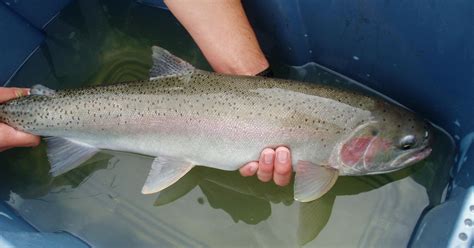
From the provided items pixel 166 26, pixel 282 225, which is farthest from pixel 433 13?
pixel 166 26

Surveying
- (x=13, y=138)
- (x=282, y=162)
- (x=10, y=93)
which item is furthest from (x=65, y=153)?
(x=282, y=162)

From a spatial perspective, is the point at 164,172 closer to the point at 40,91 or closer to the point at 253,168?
the point at 253,168

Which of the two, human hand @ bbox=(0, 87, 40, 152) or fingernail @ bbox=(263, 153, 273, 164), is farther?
human hand @ bbox=(0, 87, 40, 152)

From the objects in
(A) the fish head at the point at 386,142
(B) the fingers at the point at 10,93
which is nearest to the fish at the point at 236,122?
(A) the fish head at the point at 386,142

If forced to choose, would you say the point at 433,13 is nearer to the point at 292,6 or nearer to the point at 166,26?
the point at 292,6

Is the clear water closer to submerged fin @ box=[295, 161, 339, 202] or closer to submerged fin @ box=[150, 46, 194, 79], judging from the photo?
submerged fin @ box=[295, 161, 339, 202]

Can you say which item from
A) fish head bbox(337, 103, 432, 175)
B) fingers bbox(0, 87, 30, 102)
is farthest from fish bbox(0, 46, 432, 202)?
fingers bbox(0, 87, 30, 102)

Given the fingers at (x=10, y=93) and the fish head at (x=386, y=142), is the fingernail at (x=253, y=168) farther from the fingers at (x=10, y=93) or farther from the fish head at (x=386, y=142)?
the fingers at (x=10, y=93)
